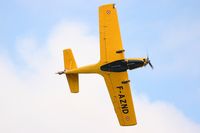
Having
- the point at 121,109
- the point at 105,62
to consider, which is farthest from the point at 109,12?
the point at 121,109

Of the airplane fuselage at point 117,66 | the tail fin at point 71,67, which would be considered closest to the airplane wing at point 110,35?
the airplane fuselage at point 117,66

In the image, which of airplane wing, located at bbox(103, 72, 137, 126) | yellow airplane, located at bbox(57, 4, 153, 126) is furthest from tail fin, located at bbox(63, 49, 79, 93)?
airplane wing, located at bbox(103, 72, 137, 126)

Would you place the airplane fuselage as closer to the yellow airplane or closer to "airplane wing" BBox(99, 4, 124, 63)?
the yellow airplane

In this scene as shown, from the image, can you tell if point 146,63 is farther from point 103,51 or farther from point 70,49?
point 70,49

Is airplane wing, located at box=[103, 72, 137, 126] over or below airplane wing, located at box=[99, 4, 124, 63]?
below

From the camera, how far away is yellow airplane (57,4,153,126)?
4175cm

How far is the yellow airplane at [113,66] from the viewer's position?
137 feet

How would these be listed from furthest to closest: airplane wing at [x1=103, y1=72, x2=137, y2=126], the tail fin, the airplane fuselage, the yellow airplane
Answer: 1. the tail fin
2. airplane wing at [x1=103, y1=72, x2=137, y2=126]
3. the yellow airplane
4. the airplane fuselage

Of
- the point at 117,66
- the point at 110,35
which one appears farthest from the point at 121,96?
the point at 110,35

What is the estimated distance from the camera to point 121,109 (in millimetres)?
44500

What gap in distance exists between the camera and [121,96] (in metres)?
43.9

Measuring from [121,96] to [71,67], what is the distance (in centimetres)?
452

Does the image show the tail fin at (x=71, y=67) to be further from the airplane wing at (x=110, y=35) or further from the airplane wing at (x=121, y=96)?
the airplane wing at (x=110, y=35)

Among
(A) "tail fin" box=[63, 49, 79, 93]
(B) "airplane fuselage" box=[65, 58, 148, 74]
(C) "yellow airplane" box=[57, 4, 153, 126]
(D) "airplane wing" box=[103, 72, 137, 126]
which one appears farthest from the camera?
(A) "tail fin" box=[63, 49, 79, 93]
